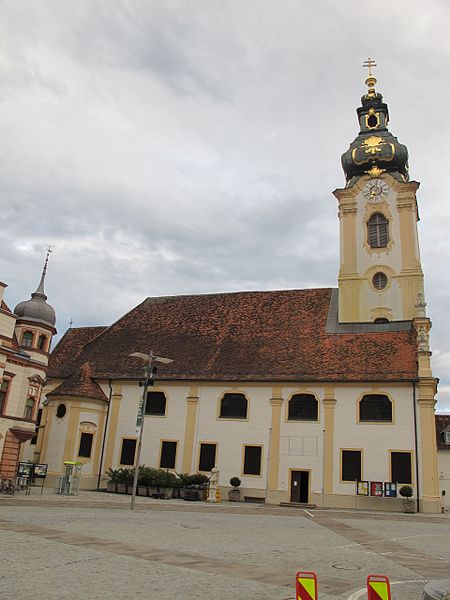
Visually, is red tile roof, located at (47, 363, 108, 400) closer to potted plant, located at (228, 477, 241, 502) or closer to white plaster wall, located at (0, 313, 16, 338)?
white plaster wall, located at (0, 313, 16, 338)

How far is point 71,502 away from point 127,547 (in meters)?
12.2

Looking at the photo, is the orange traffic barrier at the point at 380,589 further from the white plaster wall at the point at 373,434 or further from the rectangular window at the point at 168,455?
the rectangular window at the point at 168,455

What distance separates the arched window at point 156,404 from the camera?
1438 inches

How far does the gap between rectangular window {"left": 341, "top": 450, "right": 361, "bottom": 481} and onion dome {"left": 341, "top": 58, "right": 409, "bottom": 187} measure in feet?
65.8

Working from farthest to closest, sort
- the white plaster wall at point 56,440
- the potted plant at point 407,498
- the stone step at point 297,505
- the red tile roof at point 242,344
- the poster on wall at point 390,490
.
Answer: the white plaster wall at point 56,440 → the red tile roof at point 242,344 → the stone step at point 297,505 → the poster on wall at point 390,490 → the potted plant at point 407,498

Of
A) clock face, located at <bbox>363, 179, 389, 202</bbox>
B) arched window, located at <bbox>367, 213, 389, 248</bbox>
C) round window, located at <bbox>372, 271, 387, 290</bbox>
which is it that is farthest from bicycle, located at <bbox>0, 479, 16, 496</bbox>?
clock face, located at <bbox>363, 179, 389, 202</bbox>

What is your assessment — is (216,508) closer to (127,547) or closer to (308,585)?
(127,547)

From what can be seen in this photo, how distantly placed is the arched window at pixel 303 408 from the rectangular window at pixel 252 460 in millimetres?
2824

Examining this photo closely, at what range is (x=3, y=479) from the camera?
2609 cm

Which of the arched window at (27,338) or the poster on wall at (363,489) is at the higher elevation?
the arched window at (27,338)

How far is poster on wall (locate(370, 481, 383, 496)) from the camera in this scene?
29.8 meters

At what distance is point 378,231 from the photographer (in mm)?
39719

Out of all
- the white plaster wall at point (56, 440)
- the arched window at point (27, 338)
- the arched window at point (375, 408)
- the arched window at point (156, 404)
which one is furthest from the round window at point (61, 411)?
the arched window at point (375, 408)

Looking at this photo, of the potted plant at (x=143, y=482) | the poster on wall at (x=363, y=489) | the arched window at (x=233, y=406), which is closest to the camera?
the poster on wall at (x=363, y=489)
